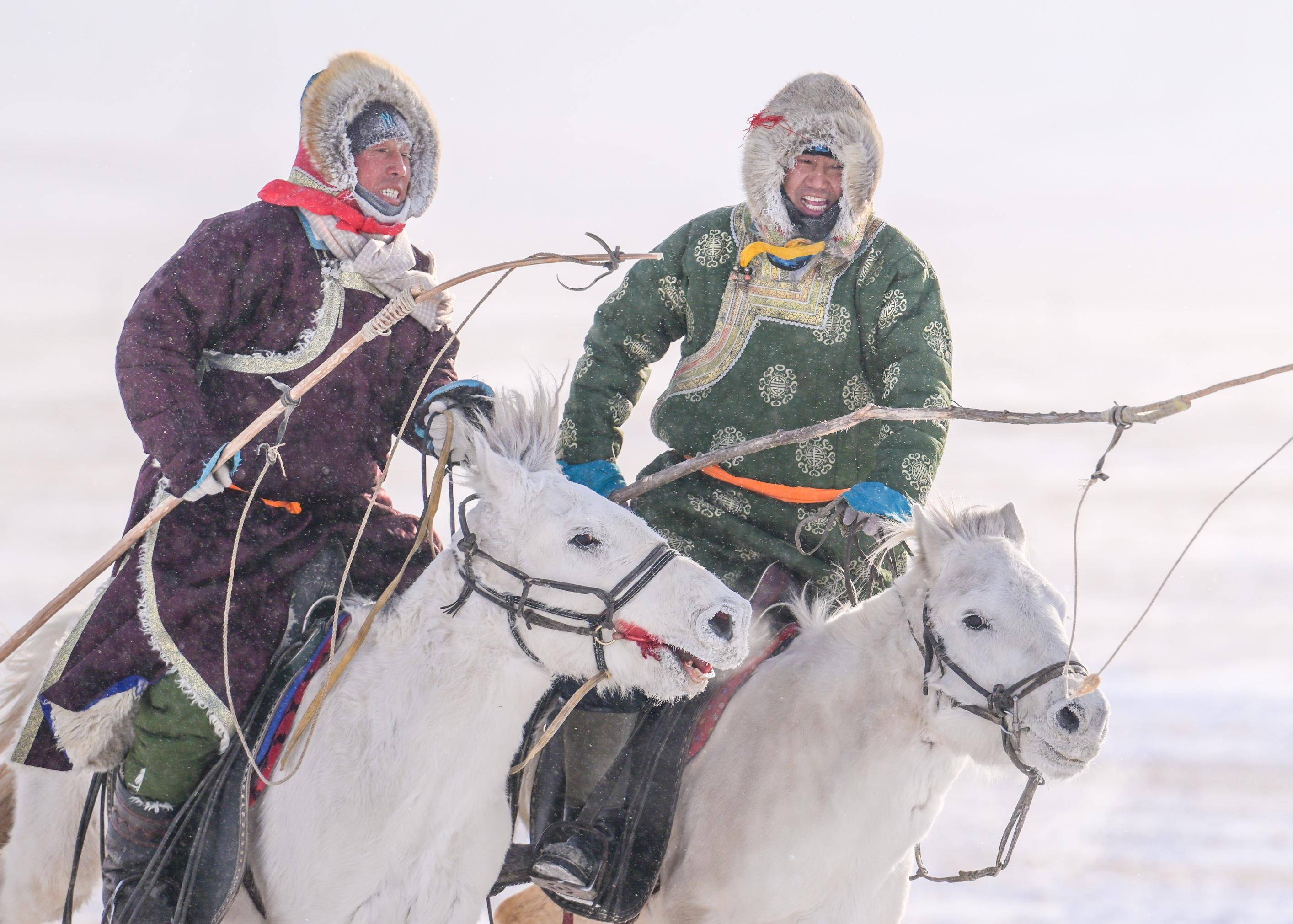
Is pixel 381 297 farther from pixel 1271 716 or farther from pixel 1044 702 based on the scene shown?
pixel 1271 716

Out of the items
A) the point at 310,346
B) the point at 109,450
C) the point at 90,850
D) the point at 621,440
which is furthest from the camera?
the point at 109,450

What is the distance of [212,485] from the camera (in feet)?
9.78

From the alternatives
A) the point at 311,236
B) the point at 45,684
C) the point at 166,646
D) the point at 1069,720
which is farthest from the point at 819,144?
the point at 45,684

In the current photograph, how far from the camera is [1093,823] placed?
320 inches

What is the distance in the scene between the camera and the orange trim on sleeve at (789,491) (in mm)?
4020

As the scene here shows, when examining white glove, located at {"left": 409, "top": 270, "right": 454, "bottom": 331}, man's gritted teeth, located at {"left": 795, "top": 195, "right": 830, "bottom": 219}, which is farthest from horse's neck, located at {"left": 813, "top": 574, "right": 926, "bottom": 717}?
white glove, located at {"left": 409, "top": 270, "right": 454, "bottom": 331}

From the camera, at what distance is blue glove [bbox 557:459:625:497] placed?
3.93 metres

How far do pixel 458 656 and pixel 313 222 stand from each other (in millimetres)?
1284

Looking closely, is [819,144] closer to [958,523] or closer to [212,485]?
[958,523]

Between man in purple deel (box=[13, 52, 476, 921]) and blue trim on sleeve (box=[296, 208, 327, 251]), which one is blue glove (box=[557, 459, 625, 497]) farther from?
blue trim on sleeve (box=[296, 208, 327, 251])

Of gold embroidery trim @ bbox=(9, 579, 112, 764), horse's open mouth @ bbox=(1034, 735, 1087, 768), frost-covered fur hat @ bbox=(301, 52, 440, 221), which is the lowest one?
horse's open mouth @ bbox=(1034, 735, 1087, 768)

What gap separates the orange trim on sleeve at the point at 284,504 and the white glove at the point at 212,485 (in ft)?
1.17

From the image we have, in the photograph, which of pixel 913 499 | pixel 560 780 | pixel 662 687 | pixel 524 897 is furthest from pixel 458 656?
pixel 524 897

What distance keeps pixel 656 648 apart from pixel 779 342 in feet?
4.83
